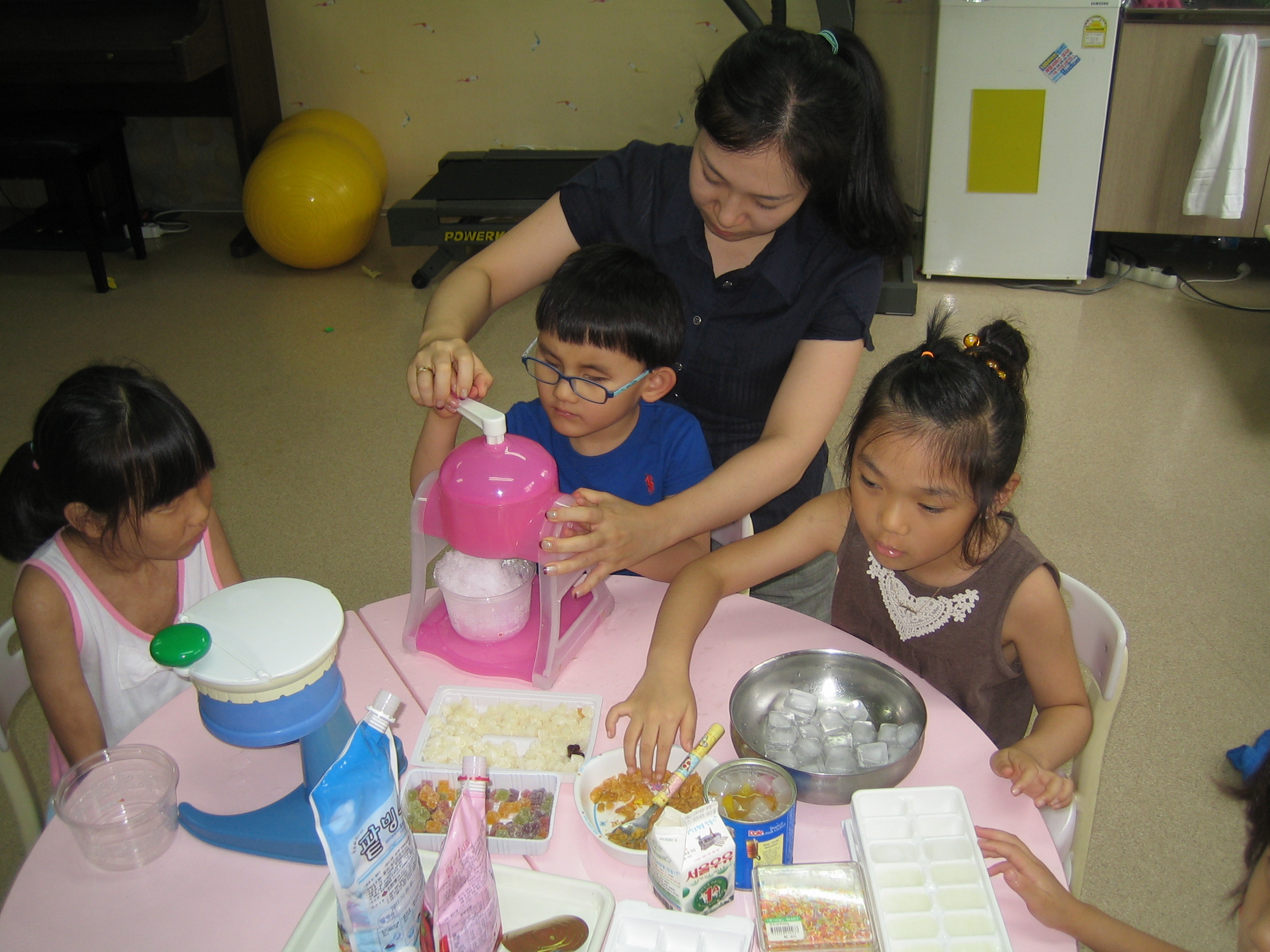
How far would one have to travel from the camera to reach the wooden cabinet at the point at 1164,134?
142 inches

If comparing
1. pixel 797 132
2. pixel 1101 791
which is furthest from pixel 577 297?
pixel 1101 791

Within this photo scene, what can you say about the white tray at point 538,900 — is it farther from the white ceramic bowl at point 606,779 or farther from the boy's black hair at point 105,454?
the boy's black hair at point 105,454

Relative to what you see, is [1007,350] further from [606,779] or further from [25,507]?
[25,507]

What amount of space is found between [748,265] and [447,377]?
0.54 m

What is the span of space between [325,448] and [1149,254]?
3.44 metres

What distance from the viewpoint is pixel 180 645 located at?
2.66 ft

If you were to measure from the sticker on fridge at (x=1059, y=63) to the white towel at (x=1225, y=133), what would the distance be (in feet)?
1.56

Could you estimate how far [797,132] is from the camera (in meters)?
1.28

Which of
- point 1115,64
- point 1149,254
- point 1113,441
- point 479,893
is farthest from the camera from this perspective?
point 1149,254

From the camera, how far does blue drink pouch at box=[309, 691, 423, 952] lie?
687 millimetres

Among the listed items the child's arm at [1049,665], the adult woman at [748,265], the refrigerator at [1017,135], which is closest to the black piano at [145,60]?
the refrigerator at [1017,135]

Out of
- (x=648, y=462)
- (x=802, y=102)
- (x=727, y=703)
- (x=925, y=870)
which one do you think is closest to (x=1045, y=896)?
(x=925, y=870)

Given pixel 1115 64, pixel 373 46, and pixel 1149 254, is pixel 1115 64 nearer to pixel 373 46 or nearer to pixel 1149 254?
pixel 1149 254

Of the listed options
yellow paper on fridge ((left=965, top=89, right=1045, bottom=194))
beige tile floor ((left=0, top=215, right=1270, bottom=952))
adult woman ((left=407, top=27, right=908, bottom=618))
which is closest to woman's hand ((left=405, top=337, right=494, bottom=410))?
adult woman ((left=407, top=27, right=908, bottom=618))
